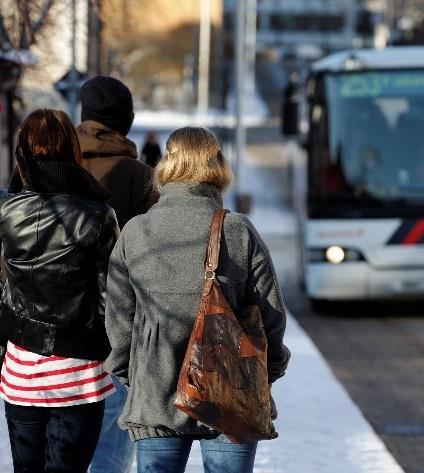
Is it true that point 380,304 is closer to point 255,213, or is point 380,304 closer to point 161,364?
point 161,364

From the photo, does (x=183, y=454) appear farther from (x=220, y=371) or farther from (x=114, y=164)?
(x=114, y=164)

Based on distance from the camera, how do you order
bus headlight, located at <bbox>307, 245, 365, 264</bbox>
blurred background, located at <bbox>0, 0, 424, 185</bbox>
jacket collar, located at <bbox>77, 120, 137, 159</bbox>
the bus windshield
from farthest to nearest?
the bus windshield, bus headlight, located at <bbox>307, 245, 365, 264</bbox>, blurred background, located at <bbox>0, 0, 424, 185</bbox>, jacket collar, located at <bbox>77, 120, 137, 159</bbox>

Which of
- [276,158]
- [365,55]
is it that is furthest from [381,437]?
[276,158]

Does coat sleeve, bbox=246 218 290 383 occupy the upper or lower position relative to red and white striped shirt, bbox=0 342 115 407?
upper

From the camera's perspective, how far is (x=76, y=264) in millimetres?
4344

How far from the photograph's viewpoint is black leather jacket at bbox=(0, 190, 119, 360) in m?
4.34

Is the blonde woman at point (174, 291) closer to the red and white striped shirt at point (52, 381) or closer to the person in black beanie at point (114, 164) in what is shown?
the red and white striped shirt at point (52, 381)

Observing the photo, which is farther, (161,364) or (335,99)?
(335,99)

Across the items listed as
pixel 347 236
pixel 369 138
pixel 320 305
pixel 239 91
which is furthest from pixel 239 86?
pixel 347 236

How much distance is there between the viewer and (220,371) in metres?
3.92

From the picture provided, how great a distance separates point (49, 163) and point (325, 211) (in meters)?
→ 10.2

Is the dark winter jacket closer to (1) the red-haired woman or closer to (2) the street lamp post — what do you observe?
(1) the red-haired woman

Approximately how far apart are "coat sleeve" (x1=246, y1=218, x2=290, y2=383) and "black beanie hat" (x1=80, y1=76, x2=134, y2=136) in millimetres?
1442

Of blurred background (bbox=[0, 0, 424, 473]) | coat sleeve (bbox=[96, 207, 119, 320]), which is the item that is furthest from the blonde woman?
blurred background (bbox=[0, 0, 424, 473])
